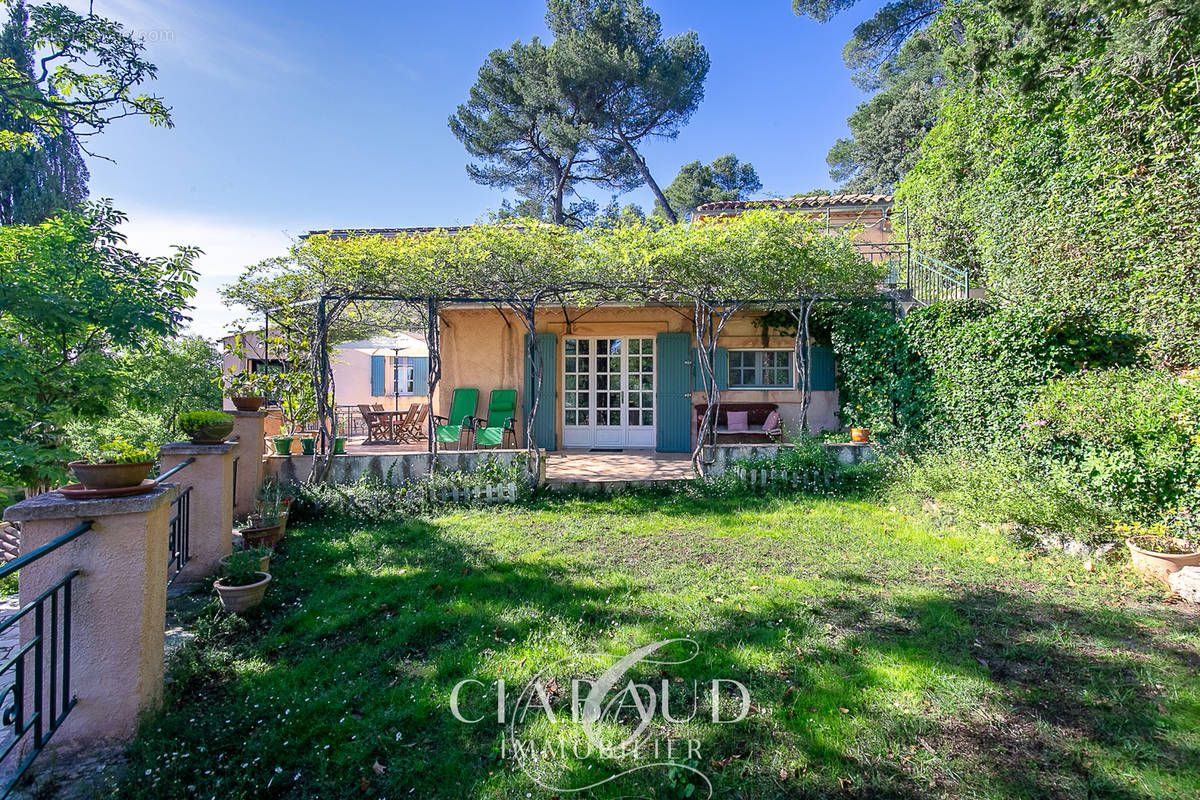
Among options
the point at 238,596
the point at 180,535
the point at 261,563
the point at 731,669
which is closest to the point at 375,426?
the point at 180,535

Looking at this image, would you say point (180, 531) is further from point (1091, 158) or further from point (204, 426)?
point (1091, 158)

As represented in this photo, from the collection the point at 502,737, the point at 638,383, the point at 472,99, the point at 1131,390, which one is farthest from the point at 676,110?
the point at 502,737

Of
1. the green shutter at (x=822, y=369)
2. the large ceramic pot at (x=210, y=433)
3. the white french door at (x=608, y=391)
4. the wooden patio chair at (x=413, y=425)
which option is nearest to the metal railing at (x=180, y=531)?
the large ceramic pot at (x=210, y=433)

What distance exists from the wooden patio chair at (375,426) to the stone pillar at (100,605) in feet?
26.1

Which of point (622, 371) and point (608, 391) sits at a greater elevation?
point (622, 371)

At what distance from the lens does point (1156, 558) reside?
3.53 metres

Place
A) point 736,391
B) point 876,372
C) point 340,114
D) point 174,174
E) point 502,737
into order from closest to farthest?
point 502,737 < point 174,174 < point 876,372 < point 340,114 < point 736,391

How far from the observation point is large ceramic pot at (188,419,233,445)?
381cm

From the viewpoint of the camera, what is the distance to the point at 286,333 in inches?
284

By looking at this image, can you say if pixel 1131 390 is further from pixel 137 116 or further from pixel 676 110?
pixel 676 110

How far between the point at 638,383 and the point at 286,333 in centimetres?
571

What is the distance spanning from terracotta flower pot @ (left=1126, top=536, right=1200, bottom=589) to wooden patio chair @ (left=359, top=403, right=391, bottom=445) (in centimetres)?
1014

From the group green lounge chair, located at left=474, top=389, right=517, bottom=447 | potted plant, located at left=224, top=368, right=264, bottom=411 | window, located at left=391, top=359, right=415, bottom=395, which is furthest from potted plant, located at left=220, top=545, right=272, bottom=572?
window, located at left=391, top=359, right=415, bottom=395

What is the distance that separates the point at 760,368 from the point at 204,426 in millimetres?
8149
